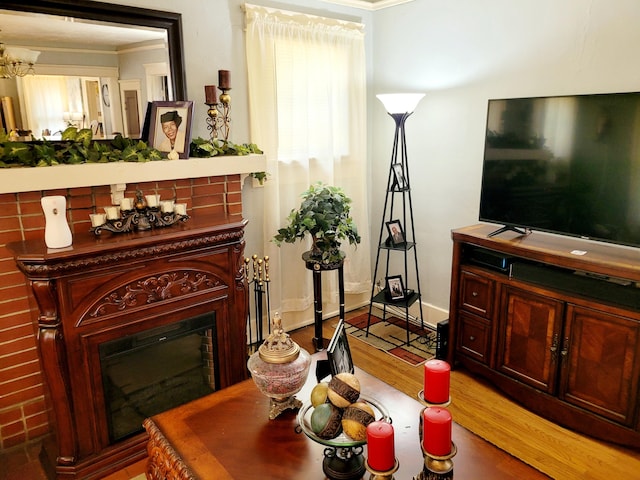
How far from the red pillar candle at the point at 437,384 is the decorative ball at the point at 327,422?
29 cm

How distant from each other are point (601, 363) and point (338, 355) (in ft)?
4.60

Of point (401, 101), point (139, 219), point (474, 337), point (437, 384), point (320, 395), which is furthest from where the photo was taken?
point (401, 101)

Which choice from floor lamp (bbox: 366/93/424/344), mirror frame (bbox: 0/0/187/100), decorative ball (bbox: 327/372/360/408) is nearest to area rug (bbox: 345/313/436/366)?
floor lamp (bbox: 366/93/424/344)

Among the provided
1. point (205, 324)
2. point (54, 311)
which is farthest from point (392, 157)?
point (54, 311)

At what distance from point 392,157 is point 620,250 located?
1587mm

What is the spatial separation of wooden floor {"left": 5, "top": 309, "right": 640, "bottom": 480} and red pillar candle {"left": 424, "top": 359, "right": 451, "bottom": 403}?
119cm

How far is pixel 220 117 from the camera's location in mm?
3000

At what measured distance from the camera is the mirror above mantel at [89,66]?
2289 millimetres

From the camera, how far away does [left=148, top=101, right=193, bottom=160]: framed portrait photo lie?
2639mm

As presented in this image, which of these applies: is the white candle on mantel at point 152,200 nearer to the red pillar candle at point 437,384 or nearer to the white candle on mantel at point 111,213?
the white candle on mantel at point 111,213

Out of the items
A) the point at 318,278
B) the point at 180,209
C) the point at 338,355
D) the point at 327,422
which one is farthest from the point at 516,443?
the point at 180,209

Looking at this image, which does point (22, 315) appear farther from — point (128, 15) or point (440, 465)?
point (440, 465)

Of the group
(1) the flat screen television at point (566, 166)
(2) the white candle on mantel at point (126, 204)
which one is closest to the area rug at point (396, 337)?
(1) the flat screen television at point (566, 166)

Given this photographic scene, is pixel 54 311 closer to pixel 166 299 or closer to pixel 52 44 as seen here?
pixel 166 299
